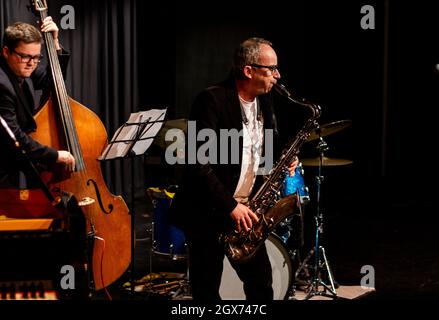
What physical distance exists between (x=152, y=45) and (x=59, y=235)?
6063 mm

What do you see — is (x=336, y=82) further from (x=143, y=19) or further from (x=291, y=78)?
(x=143, y=19)

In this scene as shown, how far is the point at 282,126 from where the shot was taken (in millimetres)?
7809

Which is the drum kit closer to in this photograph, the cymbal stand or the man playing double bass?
the cymbal stand

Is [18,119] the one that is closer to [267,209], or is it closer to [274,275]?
[267,209]

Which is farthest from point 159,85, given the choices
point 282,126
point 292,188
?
point 292,188

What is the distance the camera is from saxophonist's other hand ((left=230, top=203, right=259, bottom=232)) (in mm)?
2879

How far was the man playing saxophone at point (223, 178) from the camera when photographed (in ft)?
9.54

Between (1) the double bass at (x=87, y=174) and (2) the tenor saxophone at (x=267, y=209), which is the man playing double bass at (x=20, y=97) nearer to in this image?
(1) the double bass at (x=87, y=174)

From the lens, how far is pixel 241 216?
288cm

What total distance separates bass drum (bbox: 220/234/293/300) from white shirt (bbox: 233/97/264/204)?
672 millimetres

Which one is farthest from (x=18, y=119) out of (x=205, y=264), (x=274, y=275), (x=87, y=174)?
(x=274, y=275)

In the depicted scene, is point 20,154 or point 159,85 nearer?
point 20,154

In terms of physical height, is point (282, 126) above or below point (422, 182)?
above

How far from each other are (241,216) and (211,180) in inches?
8.0
